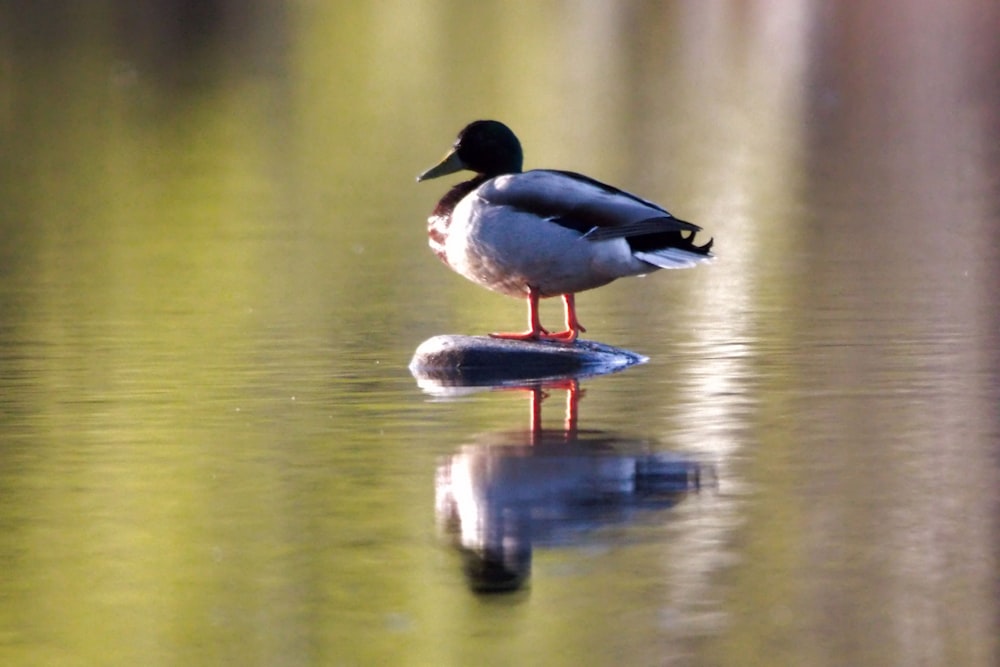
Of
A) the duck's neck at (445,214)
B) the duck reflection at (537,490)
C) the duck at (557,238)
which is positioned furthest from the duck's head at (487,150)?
the duck reflection at (537,490)

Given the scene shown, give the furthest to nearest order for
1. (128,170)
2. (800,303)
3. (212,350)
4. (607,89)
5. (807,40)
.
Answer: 1. (807,40)
2. (607,89)
3. (128,170)
4. (800,303)
5. (212,350)

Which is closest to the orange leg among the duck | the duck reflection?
the duck

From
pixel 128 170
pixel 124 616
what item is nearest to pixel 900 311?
pixel 124 616

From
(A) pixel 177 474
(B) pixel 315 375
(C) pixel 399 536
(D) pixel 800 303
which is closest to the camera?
(C) pixel 399 536

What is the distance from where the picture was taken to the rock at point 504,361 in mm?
9062

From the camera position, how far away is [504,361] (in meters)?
9.15

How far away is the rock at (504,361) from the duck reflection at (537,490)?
125cm

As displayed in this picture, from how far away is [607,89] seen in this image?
114 feet

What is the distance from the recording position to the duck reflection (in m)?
5.98

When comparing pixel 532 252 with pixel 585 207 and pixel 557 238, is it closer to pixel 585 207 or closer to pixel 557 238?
pixel 557 238

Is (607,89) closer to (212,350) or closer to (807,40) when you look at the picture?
(807,40)

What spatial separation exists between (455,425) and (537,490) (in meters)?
1.28

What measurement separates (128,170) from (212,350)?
1284cm

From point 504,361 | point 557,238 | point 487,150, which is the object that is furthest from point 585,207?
point 487,150
